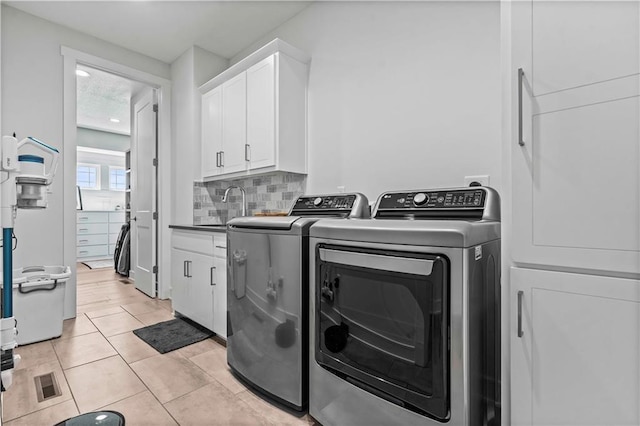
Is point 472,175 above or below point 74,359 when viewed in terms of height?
above

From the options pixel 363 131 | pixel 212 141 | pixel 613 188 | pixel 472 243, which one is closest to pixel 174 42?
pixel 212 141

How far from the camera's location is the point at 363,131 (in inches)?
87.9

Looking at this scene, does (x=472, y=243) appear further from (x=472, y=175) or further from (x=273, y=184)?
(x=273, y=184)

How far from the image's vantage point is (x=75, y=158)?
3.01m

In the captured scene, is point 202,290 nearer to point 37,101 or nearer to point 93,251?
point 37,101

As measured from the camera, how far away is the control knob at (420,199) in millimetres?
1583

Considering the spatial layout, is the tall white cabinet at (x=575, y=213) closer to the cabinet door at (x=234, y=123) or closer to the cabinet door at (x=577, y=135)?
the cabinet door at (x=577, y=135)

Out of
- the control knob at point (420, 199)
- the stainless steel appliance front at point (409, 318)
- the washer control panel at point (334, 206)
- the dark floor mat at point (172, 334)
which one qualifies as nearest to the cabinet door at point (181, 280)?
the dark floor mat at point (172, 334)

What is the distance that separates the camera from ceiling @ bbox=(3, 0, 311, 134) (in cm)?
265

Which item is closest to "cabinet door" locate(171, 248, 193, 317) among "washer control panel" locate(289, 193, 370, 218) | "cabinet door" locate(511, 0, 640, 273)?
"washer control panel" locate(289, 193, 370, 218)

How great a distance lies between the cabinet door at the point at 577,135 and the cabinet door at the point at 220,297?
75.4 inches

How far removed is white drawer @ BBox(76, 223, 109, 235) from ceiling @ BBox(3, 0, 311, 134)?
4.41m

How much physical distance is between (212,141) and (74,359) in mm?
2066

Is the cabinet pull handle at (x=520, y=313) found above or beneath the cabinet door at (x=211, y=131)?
beneath
